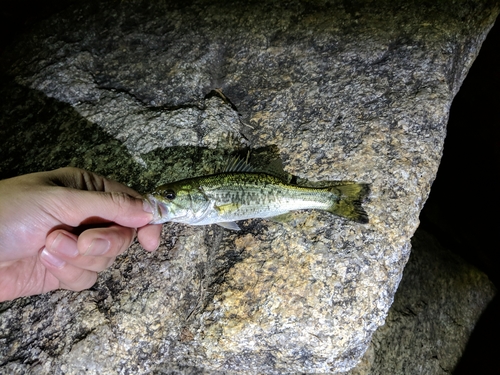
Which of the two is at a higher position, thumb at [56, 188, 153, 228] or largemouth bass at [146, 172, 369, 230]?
thumb at [56, 188, 153, 228]

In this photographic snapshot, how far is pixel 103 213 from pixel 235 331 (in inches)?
59.1

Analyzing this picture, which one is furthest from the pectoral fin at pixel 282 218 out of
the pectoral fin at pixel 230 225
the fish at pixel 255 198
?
the pectoral fin at pixel 230 225

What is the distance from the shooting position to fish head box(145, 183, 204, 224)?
342 centimetres

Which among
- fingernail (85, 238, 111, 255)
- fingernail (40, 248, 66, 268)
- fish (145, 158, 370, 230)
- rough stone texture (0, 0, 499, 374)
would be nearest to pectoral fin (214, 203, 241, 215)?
fish (145, 158, 370, 230)

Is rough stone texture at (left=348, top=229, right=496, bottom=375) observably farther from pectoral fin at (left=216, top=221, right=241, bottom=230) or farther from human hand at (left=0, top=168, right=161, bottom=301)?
human hand at (left=0, top=168, right=161, bottom=301)

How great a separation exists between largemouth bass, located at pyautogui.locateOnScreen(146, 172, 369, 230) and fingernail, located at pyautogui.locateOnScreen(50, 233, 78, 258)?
667 millimetres

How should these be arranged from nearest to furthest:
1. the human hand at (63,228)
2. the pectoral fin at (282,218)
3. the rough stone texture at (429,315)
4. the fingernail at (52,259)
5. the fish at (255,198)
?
1. the human hand at (63,228)
2. the fingernail at (52,259)
3. the fish at (255,198)
4. the pectoral fin at (282,218)
5. the rough stone texture at (429,315)

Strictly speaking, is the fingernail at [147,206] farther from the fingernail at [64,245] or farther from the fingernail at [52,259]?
the fingernail at [52,259]

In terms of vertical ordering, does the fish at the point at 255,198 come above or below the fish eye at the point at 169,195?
below

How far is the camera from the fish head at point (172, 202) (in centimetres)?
342

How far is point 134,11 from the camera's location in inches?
218

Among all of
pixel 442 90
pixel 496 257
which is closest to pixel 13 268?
pixel 442 90

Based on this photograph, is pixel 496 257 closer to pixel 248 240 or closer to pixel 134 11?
pixel 248 240

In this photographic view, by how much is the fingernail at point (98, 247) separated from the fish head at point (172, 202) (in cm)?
43
